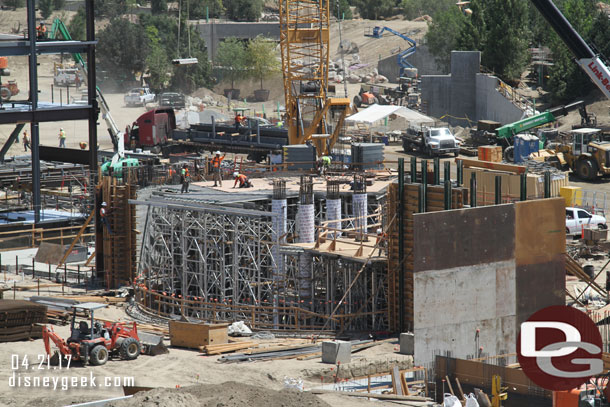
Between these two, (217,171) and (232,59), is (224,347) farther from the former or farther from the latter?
(232,59)

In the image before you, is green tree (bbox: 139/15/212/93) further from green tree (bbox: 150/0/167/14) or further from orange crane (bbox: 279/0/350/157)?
orange crane (bbox: 279/0/350/157)

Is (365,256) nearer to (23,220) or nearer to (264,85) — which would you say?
(23,220)

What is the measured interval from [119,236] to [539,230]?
1650cm

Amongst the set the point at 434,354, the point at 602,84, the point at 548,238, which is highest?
the point at 602,84

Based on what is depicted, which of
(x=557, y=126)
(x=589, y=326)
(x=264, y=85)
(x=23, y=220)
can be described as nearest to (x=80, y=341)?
(x=589, y=326)

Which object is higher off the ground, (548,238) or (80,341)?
(548,238)

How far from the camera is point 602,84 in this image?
5528 centimetres

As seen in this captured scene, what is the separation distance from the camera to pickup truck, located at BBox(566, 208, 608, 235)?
45.8 meters

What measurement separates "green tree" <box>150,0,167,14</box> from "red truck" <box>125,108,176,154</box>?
67439mm

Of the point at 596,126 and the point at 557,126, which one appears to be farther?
the point at 557,126

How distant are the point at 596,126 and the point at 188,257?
33821 mm

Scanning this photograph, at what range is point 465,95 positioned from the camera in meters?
81.6

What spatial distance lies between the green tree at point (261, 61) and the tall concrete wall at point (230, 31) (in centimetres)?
1390

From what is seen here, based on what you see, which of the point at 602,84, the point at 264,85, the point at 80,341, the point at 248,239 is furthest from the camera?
the point at 264,85
